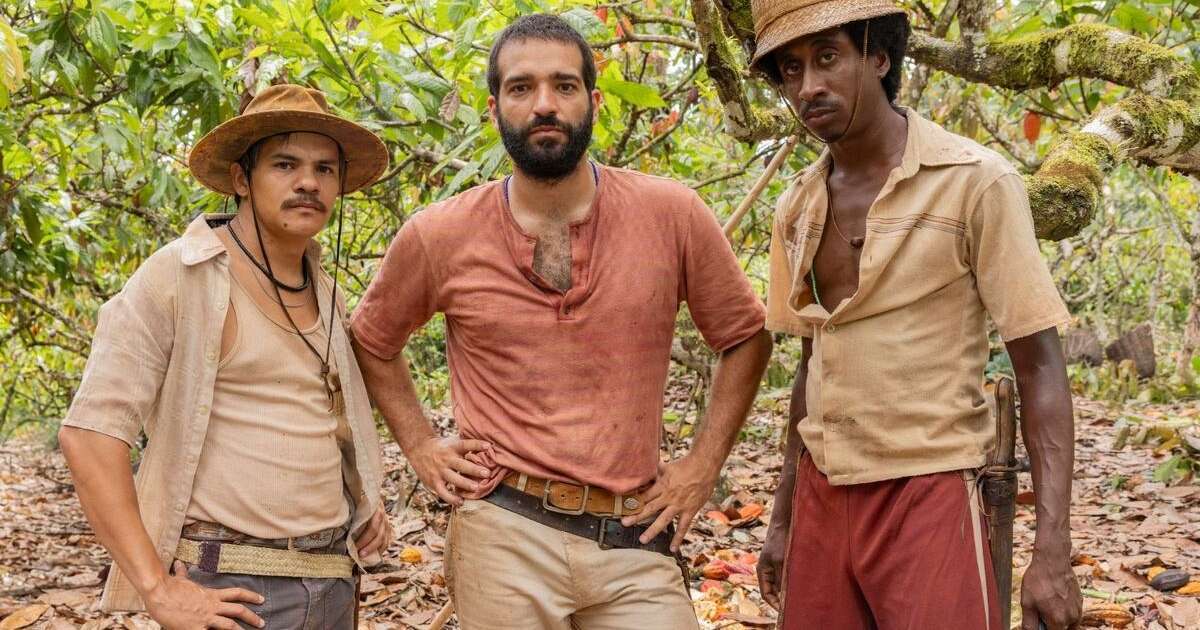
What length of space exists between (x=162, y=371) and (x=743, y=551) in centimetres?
332

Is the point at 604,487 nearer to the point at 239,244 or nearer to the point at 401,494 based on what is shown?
the point at 239,244

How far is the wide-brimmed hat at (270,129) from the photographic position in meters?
2.58

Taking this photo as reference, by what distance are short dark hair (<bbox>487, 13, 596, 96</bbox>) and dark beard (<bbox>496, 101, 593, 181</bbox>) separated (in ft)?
0.43

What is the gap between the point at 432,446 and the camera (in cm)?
285

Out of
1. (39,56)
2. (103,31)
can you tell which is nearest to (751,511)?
(103,31)

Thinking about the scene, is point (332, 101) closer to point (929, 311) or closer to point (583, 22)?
point (583, 22)

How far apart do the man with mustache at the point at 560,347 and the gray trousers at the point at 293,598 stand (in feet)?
1.08

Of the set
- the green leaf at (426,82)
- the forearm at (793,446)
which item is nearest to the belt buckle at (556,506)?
the forearm at (793,446)

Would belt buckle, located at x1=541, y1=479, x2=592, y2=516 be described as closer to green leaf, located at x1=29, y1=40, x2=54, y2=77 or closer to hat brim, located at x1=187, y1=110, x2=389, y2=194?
hat brim, located at x1=187, y1=110, x2=389, y2=194

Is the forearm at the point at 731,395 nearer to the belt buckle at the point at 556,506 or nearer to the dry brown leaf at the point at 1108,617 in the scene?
the belt buckle at the point at 556,506

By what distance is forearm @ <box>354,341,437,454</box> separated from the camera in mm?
2967

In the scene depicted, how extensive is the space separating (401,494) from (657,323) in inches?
140

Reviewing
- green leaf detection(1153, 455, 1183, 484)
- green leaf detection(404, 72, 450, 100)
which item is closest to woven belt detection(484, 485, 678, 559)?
green leaf detection(404, 72, 450, 100)

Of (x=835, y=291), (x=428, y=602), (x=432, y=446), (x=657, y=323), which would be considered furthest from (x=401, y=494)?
(x=835, y=291)
